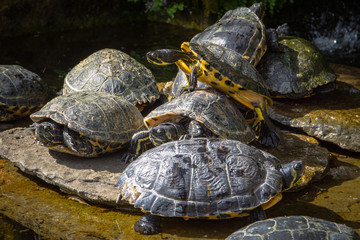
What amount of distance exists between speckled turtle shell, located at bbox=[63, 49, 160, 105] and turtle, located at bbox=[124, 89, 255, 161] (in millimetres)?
1368

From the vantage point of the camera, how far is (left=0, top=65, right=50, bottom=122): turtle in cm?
622

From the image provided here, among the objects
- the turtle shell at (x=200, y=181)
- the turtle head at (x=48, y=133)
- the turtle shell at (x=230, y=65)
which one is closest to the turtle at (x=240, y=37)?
the turtle shell at (x=230, y=65)

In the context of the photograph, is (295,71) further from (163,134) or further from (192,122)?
(163,134)

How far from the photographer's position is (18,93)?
633 cm

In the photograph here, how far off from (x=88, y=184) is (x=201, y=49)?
86.8 inches

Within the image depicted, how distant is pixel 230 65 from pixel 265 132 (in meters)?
1.01

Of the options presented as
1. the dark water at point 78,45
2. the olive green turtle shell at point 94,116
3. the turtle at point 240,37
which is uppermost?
the turtle at point 240,37

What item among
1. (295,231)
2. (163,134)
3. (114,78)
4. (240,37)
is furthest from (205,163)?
(240,37)

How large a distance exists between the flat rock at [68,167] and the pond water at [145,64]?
1.65ft

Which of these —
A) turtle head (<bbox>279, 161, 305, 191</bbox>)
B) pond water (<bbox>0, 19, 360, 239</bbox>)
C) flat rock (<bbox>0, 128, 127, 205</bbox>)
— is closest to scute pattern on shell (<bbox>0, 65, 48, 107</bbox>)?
pond water (<bbox>0, 19, 360, 239</bbox>)

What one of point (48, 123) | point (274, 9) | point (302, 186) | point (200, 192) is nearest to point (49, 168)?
point (48, 123)

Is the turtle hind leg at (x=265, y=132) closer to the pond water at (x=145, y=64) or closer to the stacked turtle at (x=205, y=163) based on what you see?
the stacked turtle at (x=205, y=163)

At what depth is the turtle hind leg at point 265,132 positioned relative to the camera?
545 cm

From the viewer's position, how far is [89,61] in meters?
6.64
